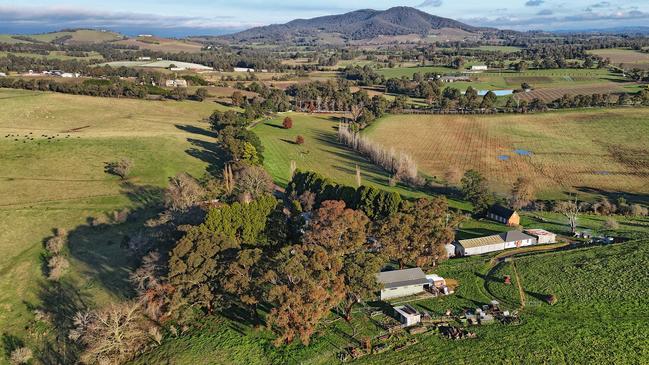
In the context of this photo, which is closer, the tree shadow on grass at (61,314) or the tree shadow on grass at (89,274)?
the tree shadow on grass at (61,314)

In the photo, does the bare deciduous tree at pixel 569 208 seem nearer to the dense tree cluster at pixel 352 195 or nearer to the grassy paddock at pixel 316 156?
the grassy paddock at pixel 316 156

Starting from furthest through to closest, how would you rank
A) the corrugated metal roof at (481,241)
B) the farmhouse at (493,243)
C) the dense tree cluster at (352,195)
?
the dense tree cluster at (352,195)
the corrugated metal roof at (481,241)
the farmhouse at (493,243)

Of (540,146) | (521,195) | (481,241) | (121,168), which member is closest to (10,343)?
(121,168)

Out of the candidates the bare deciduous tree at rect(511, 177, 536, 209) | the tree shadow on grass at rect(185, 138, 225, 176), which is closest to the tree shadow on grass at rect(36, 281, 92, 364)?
the tree shadow on grass at rect(185, 138, 225, 176)

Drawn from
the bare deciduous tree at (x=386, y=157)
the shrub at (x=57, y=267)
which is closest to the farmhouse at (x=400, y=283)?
the shrub at (x=57, y=267)

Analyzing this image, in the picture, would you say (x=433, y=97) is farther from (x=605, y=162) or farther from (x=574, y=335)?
(x=574, y=335)

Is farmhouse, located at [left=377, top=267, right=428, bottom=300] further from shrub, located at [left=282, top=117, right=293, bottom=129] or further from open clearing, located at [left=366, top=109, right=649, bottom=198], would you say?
shrub, located at [left=282, top=117, right=293, bottom=129]
